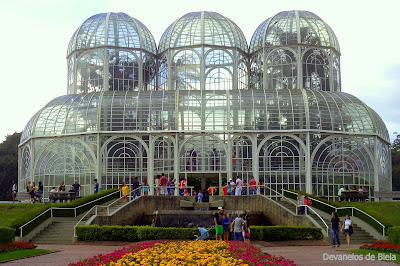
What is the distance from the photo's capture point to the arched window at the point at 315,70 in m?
52.0

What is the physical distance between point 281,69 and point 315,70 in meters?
2.78

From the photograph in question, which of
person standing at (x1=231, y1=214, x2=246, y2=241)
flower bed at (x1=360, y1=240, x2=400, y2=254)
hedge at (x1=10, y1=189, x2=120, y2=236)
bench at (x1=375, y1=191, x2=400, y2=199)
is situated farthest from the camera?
bench at (x1=375, y1=191, x2=400, y2=199)

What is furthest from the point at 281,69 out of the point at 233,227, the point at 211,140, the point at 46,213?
the point at 233,227

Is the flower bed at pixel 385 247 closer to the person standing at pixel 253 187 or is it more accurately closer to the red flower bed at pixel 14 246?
the red flower bed at pixel 14 246

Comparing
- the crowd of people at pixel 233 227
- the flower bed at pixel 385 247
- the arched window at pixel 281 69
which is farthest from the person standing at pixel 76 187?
the flower bed at pixel 385 247

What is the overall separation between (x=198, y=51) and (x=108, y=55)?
24.5 ft

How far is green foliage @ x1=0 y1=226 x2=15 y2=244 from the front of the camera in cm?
2388

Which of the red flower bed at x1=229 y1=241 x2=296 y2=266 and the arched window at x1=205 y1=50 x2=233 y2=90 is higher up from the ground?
the arched window at x1=205 y1=50 x2=233 y2=90

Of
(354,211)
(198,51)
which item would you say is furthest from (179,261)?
(198,51)

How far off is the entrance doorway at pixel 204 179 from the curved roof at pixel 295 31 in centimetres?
1463

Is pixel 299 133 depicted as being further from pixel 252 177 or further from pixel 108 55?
pixel 108 55

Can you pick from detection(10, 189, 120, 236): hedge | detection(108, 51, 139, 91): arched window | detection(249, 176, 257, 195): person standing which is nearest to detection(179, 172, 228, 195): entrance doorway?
detection(249, 176, 257, 195): person standing

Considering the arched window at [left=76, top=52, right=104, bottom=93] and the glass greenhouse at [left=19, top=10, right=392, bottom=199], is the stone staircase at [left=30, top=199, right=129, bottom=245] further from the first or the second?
the arched window at [left=76, top=52, right=104, bottom=93]

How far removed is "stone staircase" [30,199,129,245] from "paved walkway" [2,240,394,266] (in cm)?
204
